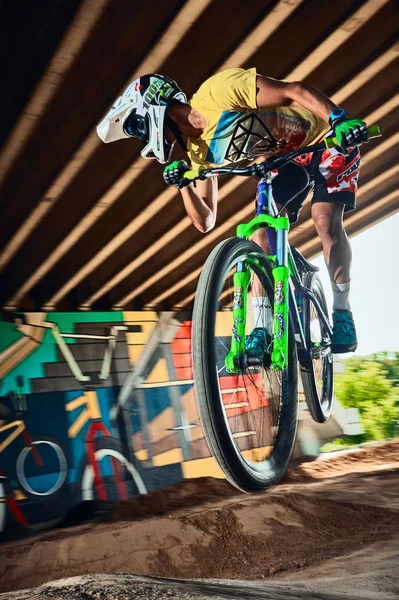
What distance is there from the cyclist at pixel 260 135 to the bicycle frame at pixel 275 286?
0.26 ft

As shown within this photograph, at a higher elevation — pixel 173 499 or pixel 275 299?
pixel 275 299

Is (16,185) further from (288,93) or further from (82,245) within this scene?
(288,93)

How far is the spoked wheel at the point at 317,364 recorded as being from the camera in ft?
→ 9.11

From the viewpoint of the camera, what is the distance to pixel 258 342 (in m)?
2.28

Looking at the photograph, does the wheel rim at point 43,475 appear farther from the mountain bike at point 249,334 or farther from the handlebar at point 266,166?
the handlebar at point 266,166

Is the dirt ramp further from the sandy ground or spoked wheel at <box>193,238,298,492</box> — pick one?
spoked wheel at <box>193,238,298,492</box>

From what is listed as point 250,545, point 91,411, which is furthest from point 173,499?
point 250,545

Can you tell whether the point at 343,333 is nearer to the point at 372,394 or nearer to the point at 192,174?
the point at 192,174

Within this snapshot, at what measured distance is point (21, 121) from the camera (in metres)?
3.39

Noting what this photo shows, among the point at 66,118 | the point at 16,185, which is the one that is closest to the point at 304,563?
the point at 66,118

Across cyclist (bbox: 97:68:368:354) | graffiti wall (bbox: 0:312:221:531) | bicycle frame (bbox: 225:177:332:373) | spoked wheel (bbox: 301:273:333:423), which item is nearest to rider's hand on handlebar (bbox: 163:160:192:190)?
cyclist (bbox: 97:68:368:354)

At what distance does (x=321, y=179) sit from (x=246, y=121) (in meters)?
0.46

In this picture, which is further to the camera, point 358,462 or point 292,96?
point 358,462

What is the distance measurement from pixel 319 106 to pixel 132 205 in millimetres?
1998
